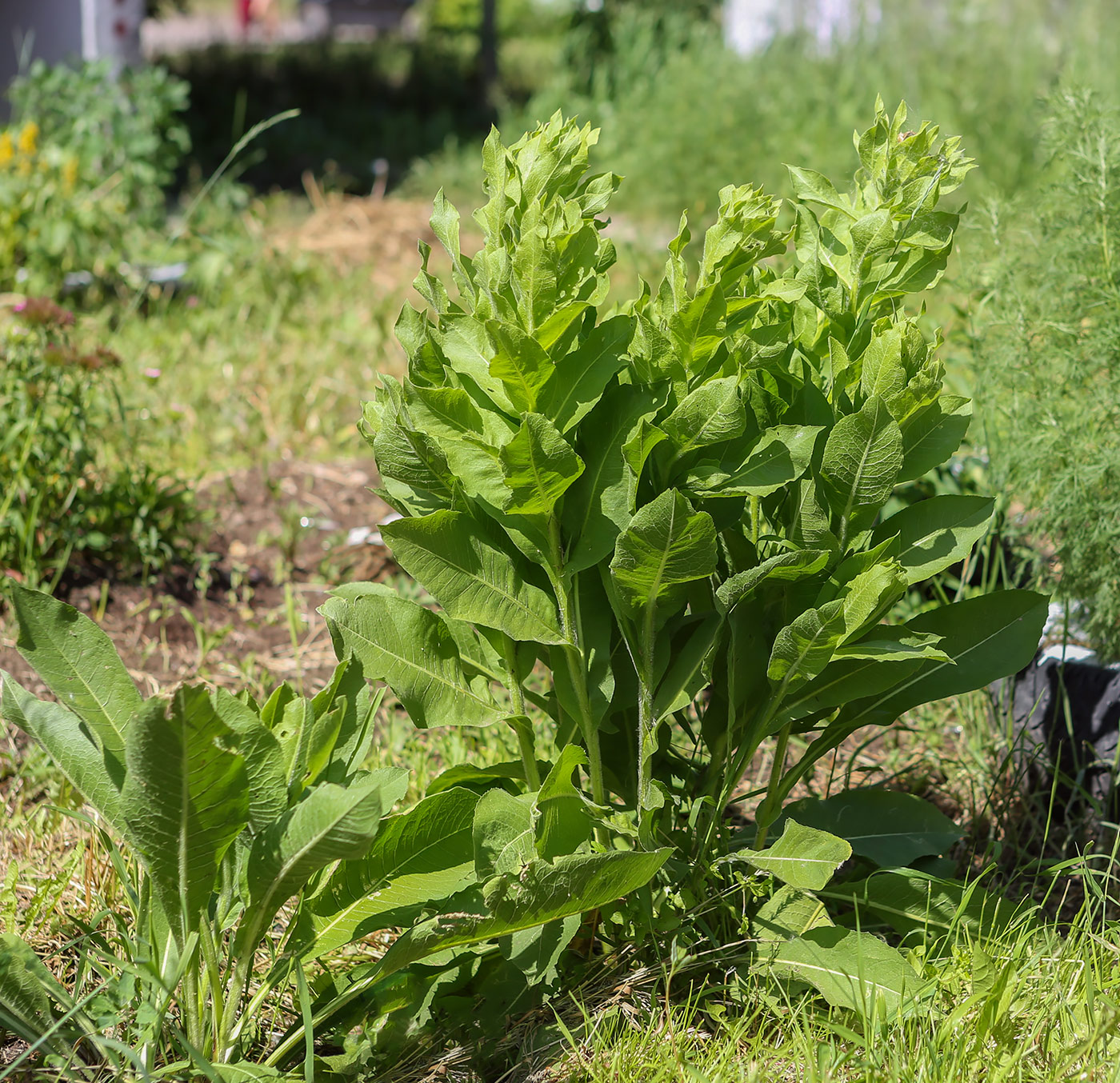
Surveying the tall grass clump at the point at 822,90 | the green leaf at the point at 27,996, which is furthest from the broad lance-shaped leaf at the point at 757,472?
the tall grass clump at the point at 822,90

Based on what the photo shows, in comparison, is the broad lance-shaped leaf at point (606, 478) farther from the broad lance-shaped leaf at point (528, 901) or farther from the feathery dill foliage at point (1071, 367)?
the feathery dill foliage at point (1071, 367)

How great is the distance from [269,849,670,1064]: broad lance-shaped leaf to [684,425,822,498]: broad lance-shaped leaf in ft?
1.45

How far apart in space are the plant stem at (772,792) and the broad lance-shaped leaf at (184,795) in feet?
2.33

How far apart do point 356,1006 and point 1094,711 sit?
1.38 meters

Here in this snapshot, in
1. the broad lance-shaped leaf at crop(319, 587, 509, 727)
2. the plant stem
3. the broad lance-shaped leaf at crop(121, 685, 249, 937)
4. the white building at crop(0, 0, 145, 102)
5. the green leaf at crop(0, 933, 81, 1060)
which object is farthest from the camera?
the white building at crop(0, 0, 145, 102)

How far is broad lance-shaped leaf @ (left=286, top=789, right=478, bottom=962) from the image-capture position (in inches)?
54.7

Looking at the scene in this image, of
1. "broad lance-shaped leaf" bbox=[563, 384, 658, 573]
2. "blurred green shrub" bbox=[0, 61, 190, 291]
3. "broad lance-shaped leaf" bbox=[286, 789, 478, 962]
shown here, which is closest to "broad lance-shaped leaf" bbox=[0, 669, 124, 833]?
"broad lance-shaped leaf" bbox=[286, 789, 478, 962]

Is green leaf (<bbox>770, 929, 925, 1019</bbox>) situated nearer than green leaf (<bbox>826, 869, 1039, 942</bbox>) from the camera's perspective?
Yes

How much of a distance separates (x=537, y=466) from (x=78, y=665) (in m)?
0.61

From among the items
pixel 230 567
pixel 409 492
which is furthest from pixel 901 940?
pixel 230 567

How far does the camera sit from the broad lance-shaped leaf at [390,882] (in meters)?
1.39

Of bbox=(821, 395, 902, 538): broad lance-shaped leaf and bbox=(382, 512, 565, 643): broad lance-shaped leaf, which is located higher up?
bbox=(821, 395, 902, 538): broad lance-shaped leaf

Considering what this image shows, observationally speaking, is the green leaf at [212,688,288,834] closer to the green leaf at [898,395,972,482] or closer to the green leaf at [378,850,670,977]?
the green leaf at [378,850,670,977]

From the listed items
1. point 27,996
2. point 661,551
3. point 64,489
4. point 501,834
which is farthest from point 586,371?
point 64,489
